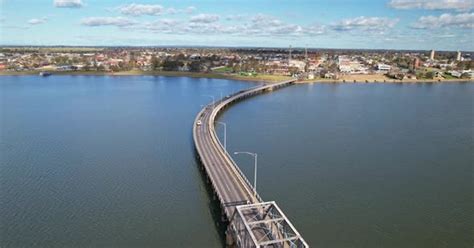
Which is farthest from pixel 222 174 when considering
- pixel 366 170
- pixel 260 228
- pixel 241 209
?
pixel 366 170

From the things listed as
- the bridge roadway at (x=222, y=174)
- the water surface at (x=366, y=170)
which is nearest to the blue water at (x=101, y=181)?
the bridge roadway at (x=222, y=174)

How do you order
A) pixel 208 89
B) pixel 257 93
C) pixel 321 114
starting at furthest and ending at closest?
1. pixel 208 89
2. pixel 257 93
3. pixel 321 114

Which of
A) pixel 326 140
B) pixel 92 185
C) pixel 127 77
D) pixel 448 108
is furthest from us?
pixel 127 77

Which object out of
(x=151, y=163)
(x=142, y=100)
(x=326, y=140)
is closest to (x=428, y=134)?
(x=326, y=140)

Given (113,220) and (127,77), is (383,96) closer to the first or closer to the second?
(113,220)

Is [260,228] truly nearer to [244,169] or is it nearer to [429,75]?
[244,169]

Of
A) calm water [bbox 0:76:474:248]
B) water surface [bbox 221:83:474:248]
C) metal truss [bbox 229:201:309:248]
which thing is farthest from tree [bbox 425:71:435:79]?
metal truss [bbox 229:201:309:248]
